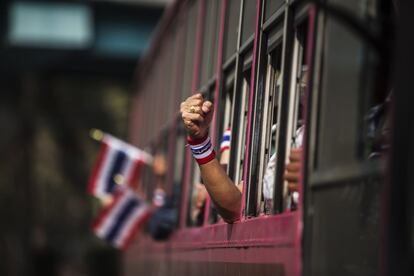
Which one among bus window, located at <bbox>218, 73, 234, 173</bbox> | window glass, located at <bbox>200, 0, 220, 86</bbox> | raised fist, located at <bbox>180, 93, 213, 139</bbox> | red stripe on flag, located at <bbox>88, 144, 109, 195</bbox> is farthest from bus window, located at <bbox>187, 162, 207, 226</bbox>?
red stripe on flag, located at <bbox>88, 144, 109, 195</bbox>

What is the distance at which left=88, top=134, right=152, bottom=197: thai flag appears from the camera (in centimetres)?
1523

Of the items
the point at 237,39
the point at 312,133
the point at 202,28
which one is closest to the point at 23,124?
the point at 202,28

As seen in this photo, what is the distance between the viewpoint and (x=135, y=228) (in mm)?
14688

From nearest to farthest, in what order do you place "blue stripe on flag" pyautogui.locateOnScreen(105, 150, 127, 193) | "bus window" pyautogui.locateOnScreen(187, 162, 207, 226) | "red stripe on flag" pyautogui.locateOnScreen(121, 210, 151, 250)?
"bus window" pyautogui.locateOnScreen(187, 162, 207, 226), "red stripe on flag" pyautogui.locateOnScreen(121, 210, 151, 250), "blue stripe on flag" pyautogui.locateOnScreen(105, 150, 127, 193)

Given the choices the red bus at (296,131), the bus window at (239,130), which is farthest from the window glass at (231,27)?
the bus window at (239,130)

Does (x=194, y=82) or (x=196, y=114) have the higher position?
(x=194, y=82)

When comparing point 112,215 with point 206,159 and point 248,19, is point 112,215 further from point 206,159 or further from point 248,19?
point 206,159

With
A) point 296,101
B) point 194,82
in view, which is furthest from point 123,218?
point 296,101

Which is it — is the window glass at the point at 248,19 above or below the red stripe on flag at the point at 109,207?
below

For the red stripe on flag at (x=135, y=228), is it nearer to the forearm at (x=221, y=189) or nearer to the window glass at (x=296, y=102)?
the forearm at (x=221, y=189)

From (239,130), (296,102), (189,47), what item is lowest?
(296,102)

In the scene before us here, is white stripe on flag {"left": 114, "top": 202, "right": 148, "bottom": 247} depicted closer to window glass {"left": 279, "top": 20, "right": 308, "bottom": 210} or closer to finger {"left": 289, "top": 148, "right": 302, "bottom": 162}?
window glass {"left": 279, "top": 20, "right": 308, "bottom": 210}

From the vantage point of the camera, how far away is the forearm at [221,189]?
5559 millimetres

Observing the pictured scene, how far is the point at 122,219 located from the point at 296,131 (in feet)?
34.7
